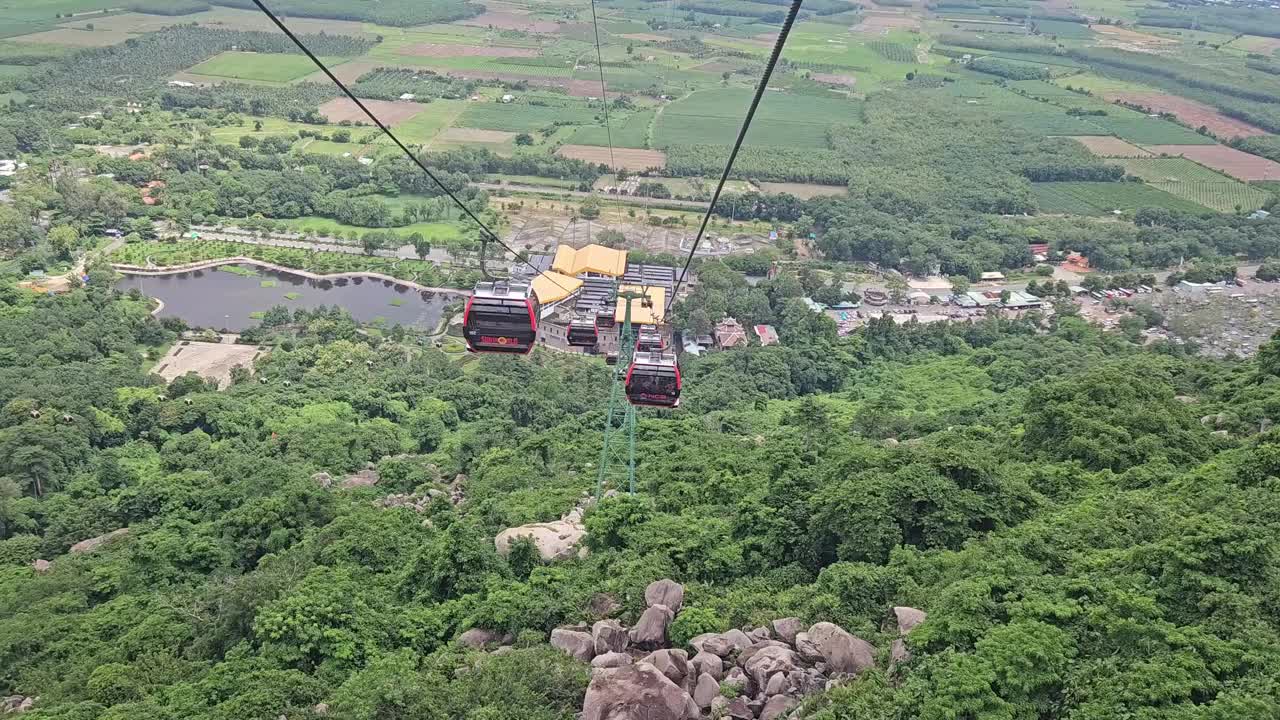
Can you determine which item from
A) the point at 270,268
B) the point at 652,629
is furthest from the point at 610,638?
the point at 270,268

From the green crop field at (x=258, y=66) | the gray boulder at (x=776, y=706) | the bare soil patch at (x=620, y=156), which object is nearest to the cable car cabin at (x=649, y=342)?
the gray boulder at (x=776, y=706)

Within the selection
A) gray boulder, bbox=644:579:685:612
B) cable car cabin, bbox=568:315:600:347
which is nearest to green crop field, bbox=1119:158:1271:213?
cable car cabin, bbox=568:315:600:347

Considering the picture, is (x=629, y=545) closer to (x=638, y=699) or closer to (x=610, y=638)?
(x=610, y=638)

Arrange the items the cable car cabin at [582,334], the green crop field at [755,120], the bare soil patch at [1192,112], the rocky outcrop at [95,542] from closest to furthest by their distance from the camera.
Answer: the cable car cabin at [582,334], the rocky outcrop at [95,542], the green crop field at [755,120], the bare soil patch at [1192,112]

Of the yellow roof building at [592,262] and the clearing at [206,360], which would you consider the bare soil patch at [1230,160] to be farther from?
the clearing at [206,360]

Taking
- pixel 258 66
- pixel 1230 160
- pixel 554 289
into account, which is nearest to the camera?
pixel 554 289

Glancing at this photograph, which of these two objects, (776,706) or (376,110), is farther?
(376,110)

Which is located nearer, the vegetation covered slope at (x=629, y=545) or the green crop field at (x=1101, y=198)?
the vegetation covered slope at (x=629, y=545)
